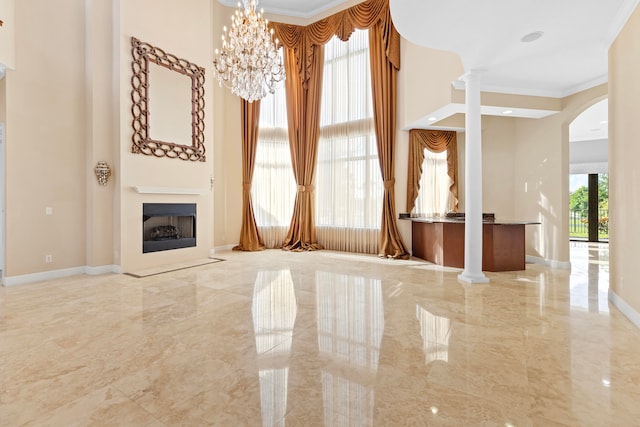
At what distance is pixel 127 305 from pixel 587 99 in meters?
7.66

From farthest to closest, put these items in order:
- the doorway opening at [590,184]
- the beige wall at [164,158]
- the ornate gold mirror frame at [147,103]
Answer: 1. the doorway opening at [590,184]
2. the ornate gold mirror frame at [147,103]
3. the beige wall at [164,158]

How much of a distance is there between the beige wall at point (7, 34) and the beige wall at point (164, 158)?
51.6 inches

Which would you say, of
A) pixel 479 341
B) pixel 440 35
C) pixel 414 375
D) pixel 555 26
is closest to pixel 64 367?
pixel 414 375

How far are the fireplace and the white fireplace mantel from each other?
0.79 feet

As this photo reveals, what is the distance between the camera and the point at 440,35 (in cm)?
396

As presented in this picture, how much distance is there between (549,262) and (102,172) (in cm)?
824

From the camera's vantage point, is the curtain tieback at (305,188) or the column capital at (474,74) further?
the curtain tieback at (305,188)

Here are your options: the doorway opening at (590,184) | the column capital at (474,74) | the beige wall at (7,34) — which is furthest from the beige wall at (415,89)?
the beige wall at (7,34)

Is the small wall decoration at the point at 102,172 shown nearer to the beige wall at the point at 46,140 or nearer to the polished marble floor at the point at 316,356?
the beige wall at the point at 46,140

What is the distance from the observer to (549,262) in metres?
5.98

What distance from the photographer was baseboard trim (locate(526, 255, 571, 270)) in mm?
5770

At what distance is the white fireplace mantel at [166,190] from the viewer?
5467 millimetres

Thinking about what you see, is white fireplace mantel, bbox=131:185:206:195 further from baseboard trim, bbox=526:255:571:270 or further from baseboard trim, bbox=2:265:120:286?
baseboard trim, bbox=526:255:571:270

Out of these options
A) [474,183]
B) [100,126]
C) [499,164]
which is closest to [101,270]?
[100,126]
